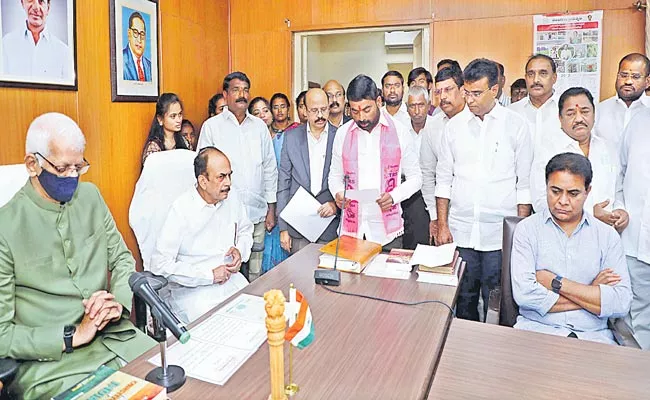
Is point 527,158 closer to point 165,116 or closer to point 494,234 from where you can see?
point 494,234

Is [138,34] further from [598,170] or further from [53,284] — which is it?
[598,170]

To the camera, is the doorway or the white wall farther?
the white wall

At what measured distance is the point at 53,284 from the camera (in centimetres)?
173

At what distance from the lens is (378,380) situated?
49.3 inches

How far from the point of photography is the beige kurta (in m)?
1.57

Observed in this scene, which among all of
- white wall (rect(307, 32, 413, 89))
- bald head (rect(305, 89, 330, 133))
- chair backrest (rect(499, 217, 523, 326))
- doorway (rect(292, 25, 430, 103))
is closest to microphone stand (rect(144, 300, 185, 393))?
chair backrest (rect(499, 217, 523, 326))

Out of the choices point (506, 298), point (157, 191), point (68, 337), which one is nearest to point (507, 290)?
point (506, 298)

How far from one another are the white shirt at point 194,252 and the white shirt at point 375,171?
680 mm

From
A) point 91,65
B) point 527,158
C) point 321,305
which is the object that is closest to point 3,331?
point 321,305

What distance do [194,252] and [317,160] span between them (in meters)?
1.04

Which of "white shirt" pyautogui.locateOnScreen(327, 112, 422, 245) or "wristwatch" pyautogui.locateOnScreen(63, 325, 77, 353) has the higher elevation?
"white shirt" pyautogui.locateOnScreen(327, 112, 422, 245)

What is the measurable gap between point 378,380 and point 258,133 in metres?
2.66

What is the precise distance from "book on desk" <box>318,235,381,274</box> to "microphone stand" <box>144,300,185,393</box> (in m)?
0.93

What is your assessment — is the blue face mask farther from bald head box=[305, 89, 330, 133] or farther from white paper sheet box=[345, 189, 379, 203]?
bald head box=[305, 89, 330, 133]
